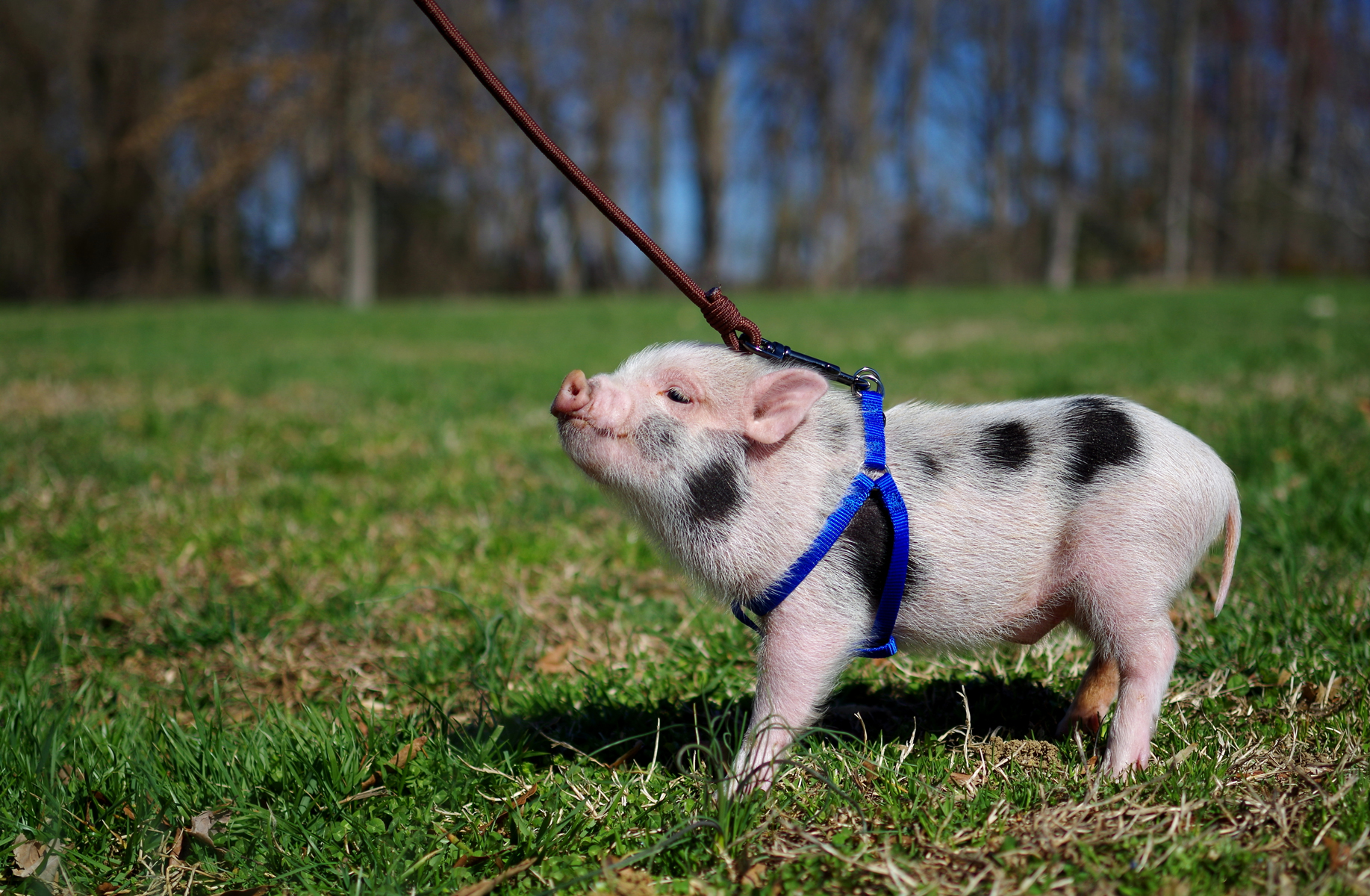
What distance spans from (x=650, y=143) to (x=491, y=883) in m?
36.7

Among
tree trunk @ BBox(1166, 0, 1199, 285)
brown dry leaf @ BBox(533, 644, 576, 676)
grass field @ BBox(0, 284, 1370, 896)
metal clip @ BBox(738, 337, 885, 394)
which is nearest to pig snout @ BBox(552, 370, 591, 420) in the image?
metal clip @ BBox(738, 337, 885, 394)

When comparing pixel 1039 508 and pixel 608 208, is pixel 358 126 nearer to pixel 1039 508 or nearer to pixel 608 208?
pixel 608 208

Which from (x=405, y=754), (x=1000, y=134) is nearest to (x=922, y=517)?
(x=405, y=754)

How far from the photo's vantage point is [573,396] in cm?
205

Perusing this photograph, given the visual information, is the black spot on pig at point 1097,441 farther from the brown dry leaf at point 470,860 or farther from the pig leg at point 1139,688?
the brown dry leaf at point 470,860

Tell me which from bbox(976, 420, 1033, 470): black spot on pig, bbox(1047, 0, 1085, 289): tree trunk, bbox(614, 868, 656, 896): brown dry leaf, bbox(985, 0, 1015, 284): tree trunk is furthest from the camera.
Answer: bbox(985, 0, 1015, 284): tree trunk

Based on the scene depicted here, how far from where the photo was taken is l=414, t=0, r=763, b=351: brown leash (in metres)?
2.20

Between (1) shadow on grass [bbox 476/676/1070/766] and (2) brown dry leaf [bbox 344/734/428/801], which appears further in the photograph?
(1) shadow on grass [bbox 476/676/1070/766]

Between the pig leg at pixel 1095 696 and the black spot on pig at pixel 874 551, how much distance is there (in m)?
0.56

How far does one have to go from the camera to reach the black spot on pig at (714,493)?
2092mm

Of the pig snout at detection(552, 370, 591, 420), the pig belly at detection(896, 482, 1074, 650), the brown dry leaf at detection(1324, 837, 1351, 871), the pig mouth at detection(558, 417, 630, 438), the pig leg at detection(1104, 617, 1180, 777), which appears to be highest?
the pig snout at detection(552, 370, 591, 420)

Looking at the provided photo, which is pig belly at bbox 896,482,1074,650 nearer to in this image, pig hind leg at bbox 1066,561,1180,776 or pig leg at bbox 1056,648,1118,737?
pig hind leg at bbox 1066,561,1180,776

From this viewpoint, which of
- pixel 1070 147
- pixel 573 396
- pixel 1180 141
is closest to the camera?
pixel 573 396

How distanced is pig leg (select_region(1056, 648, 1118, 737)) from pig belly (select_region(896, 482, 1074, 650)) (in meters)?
0.27
